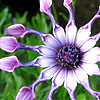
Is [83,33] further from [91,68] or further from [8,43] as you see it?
[8,43]

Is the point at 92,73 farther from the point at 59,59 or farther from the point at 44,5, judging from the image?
the point at 44,5

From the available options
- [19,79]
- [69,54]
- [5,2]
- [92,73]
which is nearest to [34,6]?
[5,2]

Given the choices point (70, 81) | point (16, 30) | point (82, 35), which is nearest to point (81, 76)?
point (70, 81)

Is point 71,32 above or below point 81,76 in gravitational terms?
above

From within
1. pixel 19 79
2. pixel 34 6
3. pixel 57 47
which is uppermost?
pixel 34 6

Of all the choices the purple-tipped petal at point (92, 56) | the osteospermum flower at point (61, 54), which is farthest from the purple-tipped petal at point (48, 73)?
the purple-tipped petal at point (92, 56)

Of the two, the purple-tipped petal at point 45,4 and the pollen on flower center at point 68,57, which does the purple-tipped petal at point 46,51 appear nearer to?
the pollen on flower center at point 68,57
